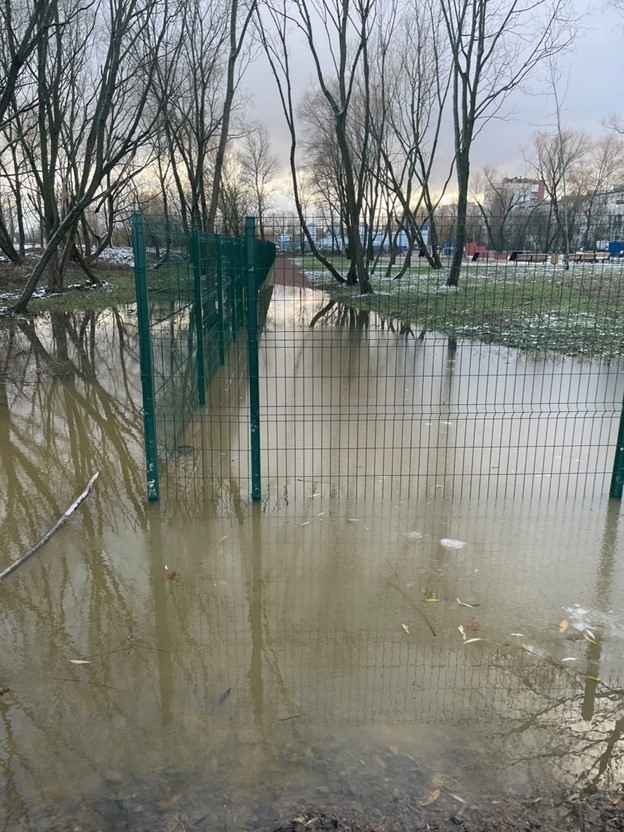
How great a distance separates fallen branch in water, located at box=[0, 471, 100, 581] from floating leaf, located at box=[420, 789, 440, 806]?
2980 mm

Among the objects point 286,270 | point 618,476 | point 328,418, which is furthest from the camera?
point 328,418

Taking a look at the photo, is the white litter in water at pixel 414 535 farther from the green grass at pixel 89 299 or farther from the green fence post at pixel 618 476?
the green grass at pixel 89 299

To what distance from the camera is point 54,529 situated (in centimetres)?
461

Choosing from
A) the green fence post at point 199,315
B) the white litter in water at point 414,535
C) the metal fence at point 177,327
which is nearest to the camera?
the white litter in water at point 414,535

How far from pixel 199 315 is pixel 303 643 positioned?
15.7 ft

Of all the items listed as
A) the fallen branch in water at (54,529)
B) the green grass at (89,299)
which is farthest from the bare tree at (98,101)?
the fallen branch in water at (54,529)

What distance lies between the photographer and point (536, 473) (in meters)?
5.66

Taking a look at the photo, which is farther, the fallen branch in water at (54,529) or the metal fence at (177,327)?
the metal fence at (177,327)

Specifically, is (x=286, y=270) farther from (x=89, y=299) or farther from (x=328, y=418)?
(x=89, y=299)

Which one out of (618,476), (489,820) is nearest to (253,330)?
(618,476)

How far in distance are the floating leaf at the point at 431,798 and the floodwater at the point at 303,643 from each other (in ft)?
Answer: 0.10

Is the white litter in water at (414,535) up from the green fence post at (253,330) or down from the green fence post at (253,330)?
down

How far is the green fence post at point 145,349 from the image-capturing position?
14.3 feet

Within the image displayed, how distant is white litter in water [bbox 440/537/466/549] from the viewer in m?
4.38
